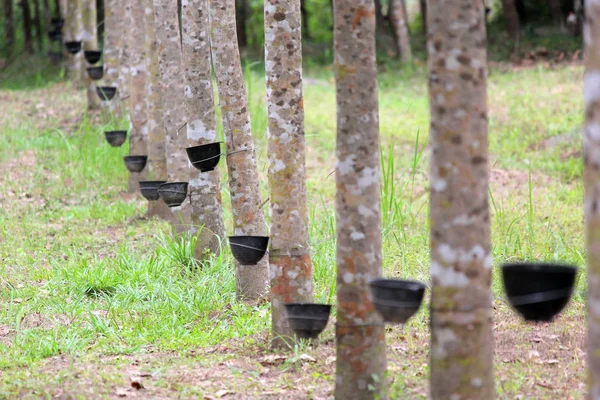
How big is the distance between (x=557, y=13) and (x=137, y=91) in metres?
13.9

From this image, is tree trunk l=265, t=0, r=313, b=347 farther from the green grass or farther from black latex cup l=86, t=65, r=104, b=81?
black latex cup l=86, t=65, r=104, b=81

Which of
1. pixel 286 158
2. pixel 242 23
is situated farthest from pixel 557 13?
pixel 286 158

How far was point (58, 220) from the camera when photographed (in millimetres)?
8164

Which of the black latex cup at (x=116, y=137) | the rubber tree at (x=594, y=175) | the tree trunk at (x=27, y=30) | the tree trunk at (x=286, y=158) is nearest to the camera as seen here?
the rubber tree at (x=594, y=175)

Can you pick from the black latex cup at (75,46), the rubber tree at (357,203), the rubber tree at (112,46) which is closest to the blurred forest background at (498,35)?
the black latex cup at (75,46)

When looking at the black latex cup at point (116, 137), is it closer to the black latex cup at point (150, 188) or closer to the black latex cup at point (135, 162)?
the black latex cup at point (135, 162)

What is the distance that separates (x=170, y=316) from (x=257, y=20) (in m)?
20.9

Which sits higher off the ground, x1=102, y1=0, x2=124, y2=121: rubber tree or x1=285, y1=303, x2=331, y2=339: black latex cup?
x1=102, y1=0, x2=124, y2=121: rubber tree

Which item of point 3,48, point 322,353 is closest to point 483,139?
point 322,353

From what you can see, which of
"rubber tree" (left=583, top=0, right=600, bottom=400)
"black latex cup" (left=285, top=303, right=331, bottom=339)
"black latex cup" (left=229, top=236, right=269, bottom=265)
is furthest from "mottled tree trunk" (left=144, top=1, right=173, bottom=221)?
"rubber tree" (left=583, top=0, right=600, bottom=400)

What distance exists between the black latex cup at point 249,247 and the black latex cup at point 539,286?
1.71 meters

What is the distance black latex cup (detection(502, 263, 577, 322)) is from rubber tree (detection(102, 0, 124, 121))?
8.80m

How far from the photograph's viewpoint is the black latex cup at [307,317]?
12.4ft

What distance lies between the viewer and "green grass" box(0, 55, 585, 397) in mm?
5012
